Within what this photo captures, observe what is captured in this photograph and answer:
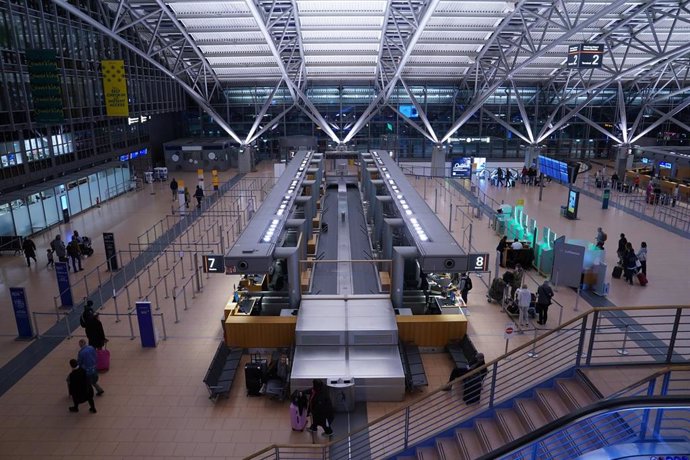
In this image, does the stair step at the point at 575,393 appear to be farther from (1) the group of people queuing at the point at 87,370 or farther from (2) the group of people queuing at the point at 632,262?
(2) the group of people queuing at the point at 632,262

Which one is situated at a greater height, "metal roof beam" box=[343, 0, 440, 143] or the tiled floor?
"metal roof beam" box=[343, 0, 440, 143]

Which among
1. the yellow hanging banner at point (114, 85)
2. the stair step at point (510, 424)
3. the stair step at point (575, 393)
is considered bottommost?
the stair step at point (510, 424)

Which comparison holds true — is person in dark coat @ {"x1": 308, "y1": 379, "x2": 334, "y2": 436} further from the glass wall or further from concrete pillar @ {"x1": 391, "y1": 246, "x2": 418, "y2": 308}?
the glass wall

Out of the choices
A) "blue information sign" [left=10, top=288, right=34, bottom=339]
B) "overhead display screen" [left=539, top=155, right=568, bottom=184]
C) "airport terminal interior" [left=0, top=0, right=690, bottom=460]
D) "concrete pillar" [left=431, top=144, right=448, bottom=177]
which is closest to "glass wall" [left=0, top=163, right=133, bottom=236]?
"airport terminal interior" [left=0, top=0, right=690, bottom=460]

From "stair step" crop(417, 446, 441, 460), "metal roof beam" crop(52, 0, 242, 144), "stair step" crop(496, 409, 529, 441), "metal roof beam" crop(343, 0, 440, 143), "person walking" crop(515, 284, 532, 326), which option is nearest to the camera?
"stair step" crop(496, 409, 529, 441)

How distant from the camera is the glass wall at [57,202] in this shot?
19672 mm

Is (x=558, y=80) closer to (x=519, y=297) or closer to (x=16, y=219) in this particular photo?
(x=519, y=297)

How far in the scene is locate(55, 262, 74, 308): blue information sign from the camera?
543 inches

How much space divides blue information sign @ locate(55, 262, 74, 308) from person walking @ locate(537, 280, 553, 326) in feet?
40.4

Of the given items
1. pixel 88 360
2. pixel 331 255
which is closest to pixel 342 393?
pixel 88 360

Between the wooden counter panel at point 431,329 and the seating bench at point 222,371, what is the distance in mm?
3673

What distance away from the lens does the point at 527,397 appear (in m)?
6.39

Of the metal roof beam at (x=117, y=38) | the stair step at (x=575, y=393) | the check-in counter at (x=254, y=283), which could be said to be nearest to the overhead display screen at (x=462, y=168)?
the metal roof beam at (x=117, y=38)

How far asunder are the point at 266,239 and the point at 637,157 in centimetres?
3443
